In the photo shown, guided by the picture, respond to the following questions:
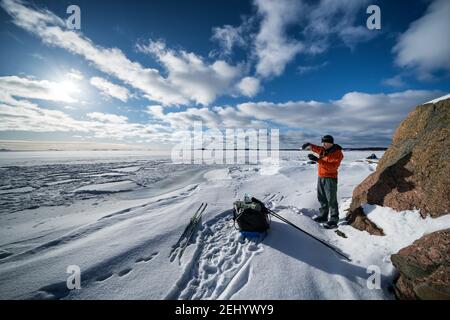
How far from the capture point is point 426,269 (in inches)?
92.0

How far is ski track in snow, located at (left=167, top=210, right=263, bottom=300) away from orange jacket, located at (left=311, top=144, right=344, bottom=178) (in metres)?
2.55

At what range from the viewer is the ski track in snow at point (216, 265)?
2.69 m

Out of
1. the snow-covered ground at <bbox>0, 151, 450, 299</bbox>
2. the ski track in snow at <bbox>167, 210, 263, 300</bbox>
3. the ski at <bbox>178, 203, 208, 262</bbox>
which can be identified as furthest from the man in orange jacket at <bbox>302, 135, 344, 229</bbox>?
the ski at <bbox>178, 203, 208, 262</bbox>

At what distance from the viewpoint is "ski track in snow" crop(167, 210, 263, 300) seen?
8.82 feet

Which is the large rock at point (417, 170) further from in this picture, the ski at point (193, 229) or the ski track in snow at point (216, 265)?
the ski at point (193, 229)

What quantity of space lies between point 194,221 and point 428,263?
425 centimetres

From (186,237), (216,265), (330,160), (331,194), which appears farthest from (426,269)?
(186,237)

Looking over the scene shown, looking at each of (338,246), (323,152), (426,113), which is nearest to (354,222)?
(338,246)

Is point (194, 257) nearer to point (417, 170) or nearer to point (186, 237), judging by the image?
point (186, 237)

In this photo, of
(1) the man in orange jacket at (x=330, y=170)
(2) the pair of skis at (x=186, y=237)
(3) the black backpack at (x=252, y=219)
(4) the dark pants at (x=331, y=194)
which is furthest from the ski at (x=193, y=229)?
(4) the dark pants at (x=331, y=194)

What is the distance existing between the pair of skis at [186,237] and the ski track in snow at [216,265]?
0.21 metres

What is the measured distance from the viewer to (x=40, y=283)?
2820 mm

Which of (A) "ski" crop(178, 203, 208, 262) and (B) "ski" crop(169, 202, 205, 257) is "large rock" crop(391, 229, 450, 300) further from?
(B) "ski" crop(169, 202, 205, 257)

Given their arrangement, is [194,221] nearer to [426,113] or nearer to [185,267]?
[185,267]
